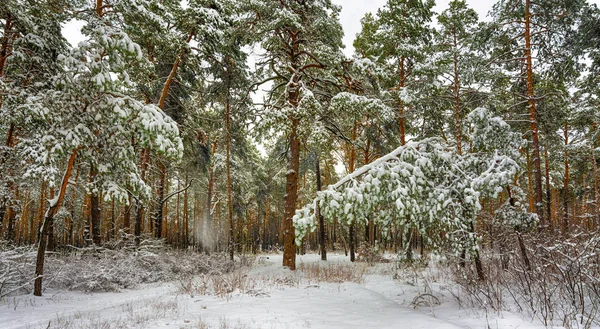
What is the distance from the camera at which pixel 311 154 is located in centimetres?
1620

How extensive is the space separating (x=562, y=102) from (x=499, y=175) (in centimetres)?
1240

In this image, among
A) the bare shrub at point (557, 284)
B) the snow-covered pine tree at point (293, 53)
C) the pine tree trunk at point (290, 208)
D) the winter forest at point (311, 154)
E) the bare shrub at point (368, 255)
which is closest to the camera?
the bare shrub at point (557, 284)

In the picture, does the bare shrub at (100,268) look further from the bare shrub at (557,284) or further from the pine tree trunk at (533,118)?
the pine tree trunk at (533,118)

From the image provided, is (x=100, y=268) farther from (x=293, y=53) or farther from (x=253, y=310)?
(x=293, y=53)

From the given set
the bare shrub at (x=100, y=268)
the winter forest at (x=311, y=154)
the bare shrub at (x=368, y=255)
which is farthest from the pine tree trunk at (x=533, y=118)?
the bare shrub at (x=100, y=268)

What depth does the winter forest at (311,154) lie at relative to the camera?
5.06m


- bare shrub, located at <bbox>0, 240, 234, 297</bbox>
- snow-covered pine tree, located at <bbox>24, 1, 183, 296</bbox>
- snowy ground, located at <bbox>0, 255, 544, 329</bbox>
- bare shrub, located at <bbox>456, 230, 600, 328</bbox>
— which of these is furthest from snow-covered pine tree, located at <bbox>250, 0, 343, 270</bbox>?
bare shrub, located at <bbox>456, 230, 600, 328</bbox>

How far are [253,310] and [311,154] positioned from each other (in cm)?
1122

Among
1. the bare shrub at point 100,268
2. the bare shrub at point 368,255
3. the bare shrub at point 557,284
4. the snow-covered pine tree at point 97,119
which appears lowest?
the bare shrub at point 368,255

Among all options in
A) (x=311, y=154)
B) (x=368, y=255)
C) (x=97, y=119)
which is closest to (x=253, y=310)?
(x=97, y=119)

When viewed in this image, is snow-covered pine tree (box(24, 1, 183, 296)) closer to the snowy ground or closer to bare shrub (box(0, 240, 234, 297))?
bare shrub (box(0, 240, 234, 297))

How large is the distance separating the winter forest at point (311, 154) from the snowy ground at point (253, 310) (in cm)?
6

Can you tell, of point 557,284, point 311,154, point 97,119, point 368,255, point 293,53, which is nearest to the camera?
point 557,284

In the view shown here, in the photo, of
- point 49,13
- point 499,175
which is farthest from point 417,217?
point 49,13
